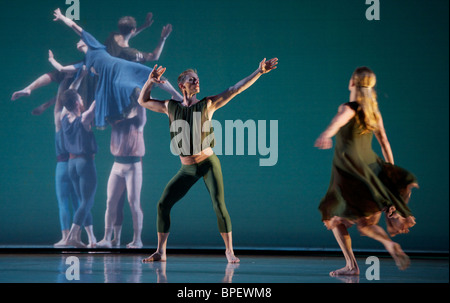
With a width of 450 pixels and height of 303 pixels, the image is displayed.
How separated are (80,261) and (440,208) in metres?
3.72

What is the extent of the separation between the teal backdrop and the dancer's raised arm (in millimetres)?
67

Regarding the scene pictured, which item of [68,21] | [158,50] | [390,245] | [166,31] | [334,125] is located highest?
[68,21]

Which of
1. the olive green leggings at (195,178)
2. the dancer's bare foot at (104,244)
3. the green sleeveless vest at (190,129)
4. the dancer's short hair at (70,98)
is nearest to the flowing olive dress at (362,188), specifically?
the olive green leggings at (195,178)

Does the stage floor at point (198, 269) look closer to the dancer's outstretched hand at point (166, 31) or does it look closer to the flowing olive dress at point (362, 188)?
the flowing olive dress at point (362, 188)

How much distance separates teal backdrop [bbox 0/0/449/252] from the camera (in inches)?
249

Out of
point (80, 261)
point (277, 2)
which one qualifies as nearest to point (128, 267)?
point (80, 261)

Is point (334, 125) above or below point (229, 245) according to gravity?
above

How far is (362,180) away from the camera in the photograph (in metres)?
3.74

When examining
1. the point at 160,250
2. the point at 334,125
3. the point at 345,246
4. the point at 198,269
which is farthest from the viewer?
the point at 160,250

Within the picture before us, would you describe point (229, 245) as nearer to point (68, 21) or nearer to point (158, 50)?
point (158, 50)

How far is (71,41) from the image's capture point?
21.5 feet

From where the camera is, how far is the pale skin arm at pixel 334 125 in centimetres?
352

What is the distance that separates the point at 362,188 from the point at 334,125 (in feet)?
1.43

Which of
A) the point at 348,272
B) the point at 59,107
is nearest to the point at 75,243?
the point at 59,107
